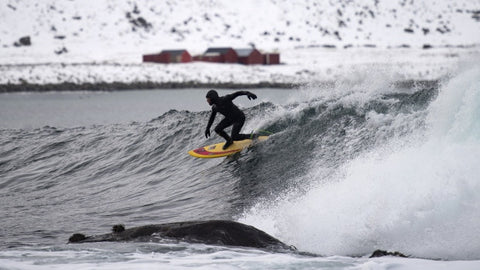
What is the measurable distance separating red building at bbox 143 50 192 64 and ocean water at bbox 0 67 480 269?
62.8 meters

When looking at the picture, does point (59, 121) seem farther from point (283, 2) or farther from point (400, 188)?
point (283, 2)

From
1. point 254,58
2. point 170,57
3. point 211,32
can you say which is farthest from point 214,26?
point 254,58

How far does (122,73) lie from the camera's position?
77938 millimetres

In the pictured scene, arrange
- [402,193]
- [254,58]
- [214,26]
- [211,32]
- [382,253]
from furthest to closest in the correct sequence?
1. [214,26]
2. [211,32]
3. [254,58]
4. [402,193]
5. [382,253]

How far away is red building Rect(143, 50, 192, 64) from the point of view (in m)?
88.6

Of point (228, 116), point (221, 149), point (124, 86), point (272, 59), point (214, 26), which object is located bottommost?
point (124, 86)

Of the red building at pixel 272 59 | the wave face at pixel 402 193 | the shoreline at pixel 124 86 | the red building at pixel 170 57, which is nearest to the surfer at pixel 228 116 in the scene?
the wave face at pixel 402 193

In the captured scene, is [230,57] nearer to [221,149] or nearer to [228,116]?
[221,149]

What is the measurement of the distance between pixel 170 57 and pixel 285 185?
7572cm

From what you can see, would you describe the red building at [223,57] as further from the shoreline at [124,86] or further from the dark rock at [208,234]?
the dark rock at [208,234]

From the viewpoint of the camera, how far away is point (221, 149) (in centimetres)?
1850

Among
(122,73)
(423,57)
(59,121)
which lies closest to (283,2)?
(423,57)

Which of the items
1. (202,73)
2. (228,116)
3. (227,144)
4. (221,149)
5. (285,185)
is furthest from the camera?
(202,73)

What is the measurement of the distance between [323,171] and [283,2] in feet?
421
